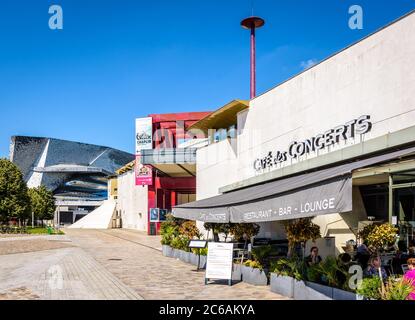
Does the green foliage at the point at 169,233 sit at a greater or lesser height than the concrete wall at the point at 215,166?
lesser

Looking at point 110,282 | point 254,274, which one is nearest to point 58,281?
point 110,282

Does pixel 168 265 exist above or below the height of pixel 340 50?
below

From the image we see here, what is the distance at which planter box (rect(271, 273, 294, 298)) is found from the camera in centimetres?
1004

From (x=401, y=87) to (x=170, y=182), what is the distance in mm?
34817

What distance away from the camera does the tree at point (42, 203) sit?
A: 81900 millimetres

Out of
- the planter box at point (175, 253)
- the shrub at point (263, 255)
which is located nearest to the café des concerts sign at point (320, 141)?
the shrub at point (263, 255)

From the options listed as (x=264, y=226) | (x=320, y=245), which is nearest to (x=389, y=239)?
(x=320, y=245)

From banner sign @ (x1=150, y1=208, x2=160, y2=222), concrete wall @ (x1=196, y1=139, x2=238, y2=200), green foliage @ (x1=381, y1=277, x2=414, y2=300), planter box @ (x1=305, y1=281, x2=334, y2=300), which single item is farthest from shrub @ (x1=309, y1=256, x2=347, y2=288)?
banner sign @ (x1=150, y1=208, x2=160, y2=222)

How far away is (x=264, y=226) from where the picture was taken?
20.5 metres

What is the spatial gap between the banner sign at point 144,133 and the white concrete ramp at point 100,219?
2386 centimetres

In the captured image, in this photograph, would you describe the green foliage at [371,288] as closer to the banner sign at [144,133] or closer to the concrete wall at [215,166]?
the concrete wall at [215,166]

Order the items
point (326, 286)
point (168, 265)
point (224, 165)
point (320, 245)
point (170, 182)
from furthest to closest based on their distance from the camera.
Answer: point (170, 182) → point (224, 165) → point (168, 265) → point (320, 245) → point (326, 286)
